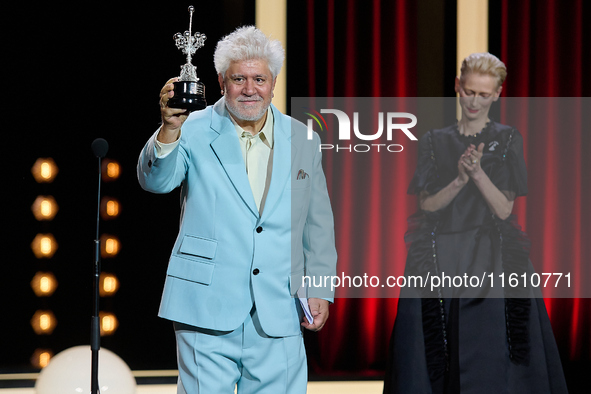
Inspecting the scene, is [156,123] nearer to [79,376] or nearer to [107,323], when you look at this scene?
[107,323]

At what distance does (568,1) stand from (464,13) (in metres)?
0.61

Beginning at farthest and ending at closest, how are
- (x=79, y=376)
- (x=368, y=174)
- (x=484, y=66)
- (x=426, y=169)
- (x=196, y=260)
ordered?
(x=368, y=174) < (x=79, y=376) < (x=426, y=169) < (x=484, y=66) < (x=196, y=260)

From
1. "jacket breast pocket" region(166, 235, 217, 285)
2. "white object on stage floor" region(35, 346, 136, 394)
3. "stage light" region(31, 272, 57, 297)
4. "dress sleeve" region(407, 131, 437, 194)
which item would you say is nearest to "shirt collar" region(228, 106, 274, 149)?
"jacket breast pocket" region(166, 235, 217, 285)

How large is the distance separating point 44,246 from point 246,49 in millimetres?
2307

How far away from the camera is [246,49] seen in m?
1.88

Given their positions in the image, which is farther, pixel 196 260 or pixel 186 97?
pixel 196 260

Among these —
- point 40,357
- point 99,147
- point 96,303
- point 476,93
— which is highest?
point 476,93

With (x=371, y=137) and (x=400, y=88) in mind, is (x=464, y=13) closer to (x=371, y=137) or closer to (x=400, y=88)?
(x=400, y=88)

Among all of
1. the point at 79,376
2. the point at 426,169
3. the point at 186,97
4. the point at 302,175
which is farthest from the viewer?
the point at 79,376

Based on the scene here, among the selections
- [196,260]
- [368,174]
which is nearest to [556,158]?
[368,174]

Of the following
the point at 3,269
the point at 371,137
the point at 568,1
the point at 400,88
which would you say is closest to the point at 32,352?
the point at 3,269

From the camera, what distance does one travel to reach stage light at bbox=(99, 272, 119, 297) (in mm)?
3693

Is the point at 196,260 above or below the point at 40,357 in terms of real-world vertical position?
above

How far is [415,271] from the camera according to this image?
7.66ft
